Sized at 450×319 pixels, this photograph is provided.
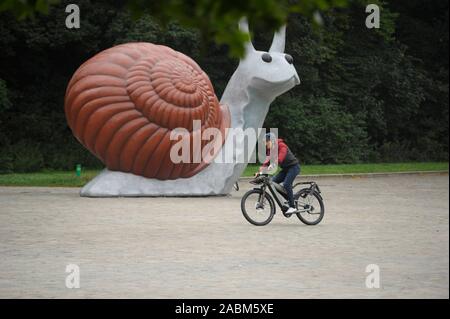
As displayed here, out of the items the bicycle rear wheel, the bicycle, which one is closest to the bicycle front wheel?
the bicycle

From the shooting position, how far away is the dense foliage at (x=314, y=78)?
111ft

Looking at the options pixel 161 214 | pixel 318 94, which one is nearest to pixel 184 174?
pixel 161 214

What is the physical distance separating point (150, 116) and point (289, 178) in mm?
5577

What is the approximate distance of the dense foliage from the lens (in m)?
33.9

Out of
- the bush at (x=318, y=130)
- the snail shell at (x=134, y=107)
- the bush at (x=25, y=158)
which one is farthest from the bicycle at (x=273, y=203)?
the bush at (x=318, y=130)

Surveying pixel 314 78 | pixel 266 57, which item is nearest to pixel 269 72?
pixel 266 57

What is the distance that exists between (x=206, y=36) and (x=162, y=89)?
15908mm

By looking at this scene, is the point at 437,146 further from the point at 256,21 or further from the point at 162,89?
the point at 256,21

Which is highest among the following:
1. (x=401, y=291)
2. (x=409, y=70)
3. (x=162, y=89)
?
(x=409, y=70)

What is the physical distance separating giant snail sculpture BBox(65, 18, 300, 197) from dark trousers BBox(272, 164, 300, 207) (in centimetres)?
526

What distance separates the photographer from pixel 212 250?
36.3ft

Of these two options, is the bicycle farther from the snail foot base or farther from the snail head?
the snail head

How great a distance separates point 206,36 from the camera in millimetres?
3592

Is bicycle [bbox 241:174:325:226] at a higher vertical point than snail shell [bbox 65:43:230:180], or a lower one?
lower
